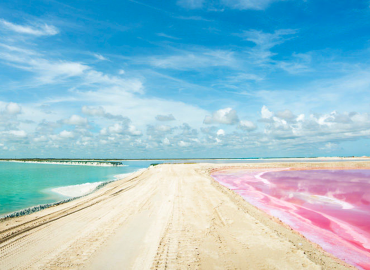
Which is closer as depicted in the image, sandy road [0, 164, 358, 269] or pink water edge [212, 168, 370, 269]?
sandy road [0, 164, 358, 269]

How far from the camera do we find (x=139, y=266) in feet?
20.2

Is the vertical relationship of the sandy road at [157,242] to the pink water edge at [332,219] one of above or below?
above

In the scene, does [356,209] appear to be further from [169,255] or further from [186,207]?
[169,255]

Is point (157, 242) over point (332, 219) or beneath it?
over

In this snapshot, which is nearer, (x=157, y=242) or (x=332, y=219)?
(x=157, y=242)

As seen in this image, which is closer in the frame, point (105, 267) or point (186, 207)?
point (105, 267)

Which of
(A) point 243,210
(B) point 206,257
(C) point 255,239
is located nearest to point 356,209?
(A) point 243,210

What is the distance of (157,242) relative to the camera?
7789mm

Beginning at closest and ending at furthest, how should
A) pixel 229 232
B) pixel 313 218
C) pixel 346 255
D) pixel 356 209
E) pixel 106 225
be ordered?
pixel 346 255, pixel 229 232, pixel 106 225, pixel 313 218, pixel 356 209

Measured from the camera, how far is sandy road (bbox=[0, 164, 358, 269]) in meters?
6.36

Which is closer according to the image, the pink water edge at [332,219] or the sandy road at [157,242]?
the sandy road at [157,242]

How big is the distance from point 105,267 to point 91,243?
6.35ft

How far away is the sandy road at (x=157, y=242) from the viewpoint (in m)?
6.36

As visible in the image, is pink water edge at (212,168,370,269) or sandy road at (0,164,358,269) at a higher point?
sandy road at (0,164,358,269)
